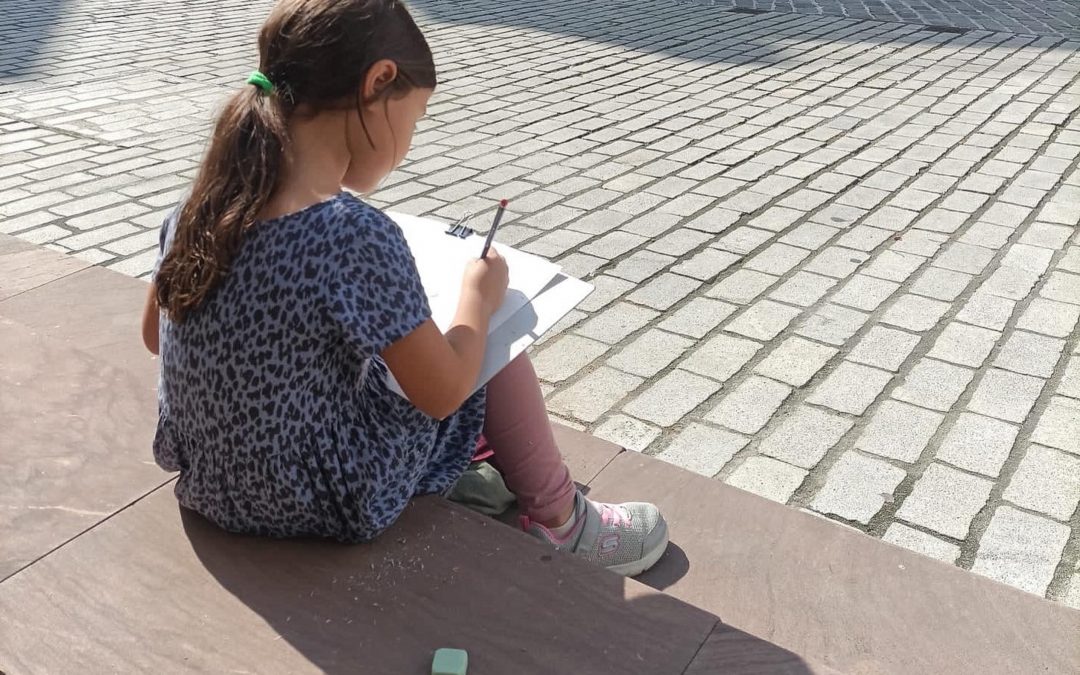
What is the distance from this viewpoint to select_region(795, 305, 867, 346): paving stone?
341cm

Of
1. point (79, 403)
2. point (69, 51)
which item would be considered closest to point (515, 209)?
point (79, 403)

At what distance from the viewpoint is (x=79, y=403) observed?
250cm

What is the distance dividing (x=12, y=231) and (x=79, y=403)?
6.37 ft

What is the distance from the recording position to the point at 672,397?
3059 millimetres

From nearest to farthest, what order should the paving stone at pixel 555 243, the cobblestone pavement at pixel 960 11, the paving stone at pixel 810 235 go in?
the paving stone at pixel 555 243 < the paving stone at pixel 810 235 < the cobblestone pavement at pixel 960 11

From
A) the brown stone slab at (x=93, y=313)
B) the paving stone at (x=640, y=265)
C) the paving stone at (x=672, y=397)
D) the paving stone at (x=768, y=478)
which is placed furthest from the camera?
the paving stone at (x=640, y=265)

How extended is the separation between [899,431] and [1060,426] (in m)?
0.45

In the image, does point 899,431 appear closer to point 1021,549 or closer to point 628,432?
point 1021,549

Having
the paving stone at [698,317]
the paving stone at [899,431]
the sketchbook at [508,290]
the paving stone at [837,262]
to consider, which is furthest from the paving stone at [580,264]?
the sketchbook at [508,290]

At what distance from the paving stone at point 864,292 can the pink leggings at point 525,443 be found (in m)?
1.79

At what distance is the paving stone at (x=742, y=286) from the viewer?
3691 millimetres

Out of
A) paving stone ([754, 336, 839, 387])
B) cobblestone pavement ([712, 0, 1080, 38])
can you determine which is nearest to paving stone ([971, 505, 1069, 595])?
paving stone ([754, 336, 839, 387])

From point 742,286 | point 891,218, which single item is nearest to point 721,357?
point 742,286

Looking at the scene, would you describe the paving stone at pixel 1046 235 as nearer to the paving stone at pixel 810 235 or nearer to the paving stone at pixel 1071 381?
the paving stone at pixel 810 235
